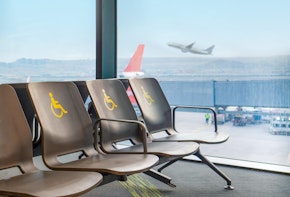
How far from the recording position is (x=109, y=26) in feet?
14.8

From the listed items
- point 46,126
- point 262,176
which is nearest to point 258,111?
point 262,176

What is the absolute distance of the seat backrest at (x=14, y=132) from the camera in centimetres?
211

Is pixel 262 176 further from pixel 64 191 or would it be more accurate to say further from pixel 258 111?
pixel 64 191

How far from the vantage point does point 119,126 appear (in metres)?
2.85

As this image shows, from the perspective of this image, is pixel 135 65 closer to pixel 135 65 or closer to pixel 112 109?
pixel 135 65

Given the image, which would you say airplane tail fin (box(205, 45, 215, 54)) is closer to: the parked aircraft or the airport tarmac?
the airport tarmac

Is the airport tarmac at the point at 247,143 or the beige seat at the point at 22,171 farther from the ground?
the beige seat at the point at 22,171

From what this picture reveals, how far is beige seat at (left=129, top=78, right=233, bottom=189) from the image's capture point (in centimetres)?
310

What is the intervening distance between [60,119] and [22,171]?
43 cm

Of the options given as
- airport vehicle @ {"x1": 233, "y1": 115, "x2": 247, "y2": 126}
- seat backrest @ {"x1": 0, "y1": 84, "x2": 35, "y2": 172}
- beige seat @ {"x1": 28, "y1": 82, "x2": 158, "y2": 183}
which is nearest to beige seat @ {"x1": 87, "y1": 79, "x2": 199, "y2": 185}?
beige seat @ {"x1": 28, "y1": 82, "x2": 158, "y2": 183}

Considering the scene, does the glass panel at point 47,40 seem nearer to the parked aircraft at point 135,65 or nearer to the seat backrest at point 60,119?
the parked aircraft at point 135,65

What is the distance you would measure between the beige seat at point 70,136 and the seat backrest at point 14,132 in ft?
0.39

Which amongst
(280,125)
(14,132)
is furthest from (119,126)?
(280,125)

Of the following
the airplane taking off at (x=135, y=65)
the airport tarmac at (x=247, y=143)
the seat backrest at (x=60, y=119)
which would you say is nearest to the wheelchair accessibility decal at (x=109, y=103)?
the seat backrest at (x=60, y=119)
